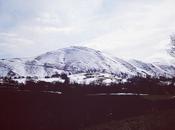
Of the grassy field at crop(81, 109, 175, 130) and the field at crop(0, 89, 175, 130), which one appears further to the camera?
the grassy field at crop(81, 109, 175, 130)

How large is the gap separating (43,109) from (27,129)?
0.98m

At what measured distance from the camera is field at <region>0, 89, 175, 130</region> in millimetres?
9656

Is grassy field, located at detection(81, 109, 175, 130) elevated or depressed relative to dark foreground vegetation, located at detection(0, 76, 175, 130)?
depressed

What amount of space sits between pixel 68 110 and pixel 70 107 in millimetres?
154

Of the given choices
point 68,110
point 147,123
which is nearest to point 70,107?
point 68,110

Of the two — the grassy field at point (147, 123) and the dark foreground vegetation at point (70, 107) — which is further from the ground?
the dark foreground vegetation at point (70, 107)

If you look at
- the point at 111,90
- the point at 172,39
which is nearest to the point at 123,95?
the point at 111,90

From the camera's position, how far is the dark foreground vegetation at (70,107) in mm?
9703

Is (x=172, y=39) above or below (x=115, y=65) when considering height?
below

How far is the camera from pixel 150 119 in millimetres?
13461

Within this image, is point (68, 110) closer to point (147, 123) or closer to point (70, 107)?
point (70, 107)

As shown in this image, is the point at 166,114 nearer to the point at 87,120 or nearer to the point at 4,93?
the point at 87,120

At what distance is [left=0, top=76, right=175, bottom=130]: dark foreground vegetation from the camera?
970 cm

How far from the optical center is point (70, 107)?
36.9 ft
